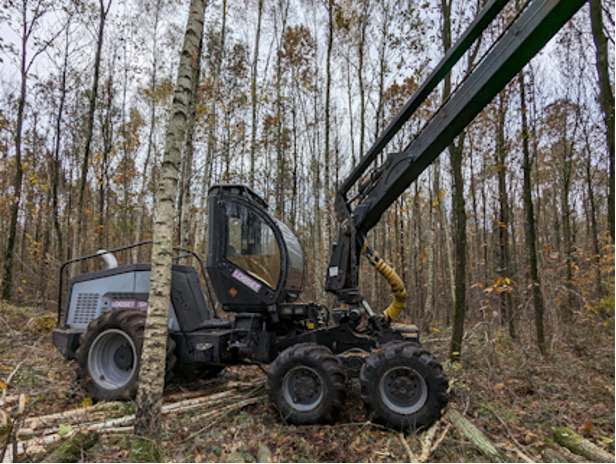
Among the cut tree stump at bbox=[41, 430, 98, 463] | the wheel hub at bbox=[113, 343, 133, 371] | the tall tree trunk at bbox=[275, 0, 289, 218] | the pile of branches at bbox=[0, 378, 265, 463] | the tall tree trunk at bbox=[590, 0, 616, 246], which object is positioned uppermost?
the tall tree trunk at bbox=[275, 0, 289, 218]

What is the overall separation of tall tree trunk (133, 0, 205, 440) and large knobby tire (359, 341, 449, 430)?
221 centimetres

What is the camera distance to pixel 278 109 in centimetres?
1645

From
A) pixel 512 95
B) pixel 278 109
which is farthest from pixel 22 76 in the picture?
pixel 512 95

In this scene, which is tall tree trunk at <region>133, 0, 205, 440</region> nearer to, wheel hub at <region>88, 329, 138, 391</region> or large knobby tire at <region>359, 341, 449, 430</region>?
wheel hub at <region>88, 329, 138, 391</region>

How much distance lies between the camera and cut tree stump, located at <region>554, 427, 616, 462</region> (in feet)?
9.15

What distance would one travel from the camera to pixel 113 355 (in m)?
5.45

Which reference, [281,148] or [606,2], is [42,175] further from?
[606,2]

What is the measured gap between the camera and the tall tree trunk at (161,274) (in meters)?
3.49

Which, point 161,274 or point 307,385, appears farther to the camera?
point 307,385

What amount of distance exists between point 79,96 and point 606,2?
57.2ft

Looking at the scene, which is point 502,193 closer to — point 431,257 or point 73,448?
point 431,257

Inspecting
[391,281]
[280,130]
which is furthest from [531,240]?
[280,130]

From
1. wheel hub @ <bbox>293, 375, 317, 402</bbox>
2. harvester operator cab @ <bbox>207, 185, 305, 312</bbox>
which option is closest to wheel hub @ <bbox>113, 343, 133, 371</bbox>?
harvester operator cab @ <bbox>207, 185, 305, 312</bbox>

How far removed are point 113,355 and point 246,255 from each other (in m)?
2.46
